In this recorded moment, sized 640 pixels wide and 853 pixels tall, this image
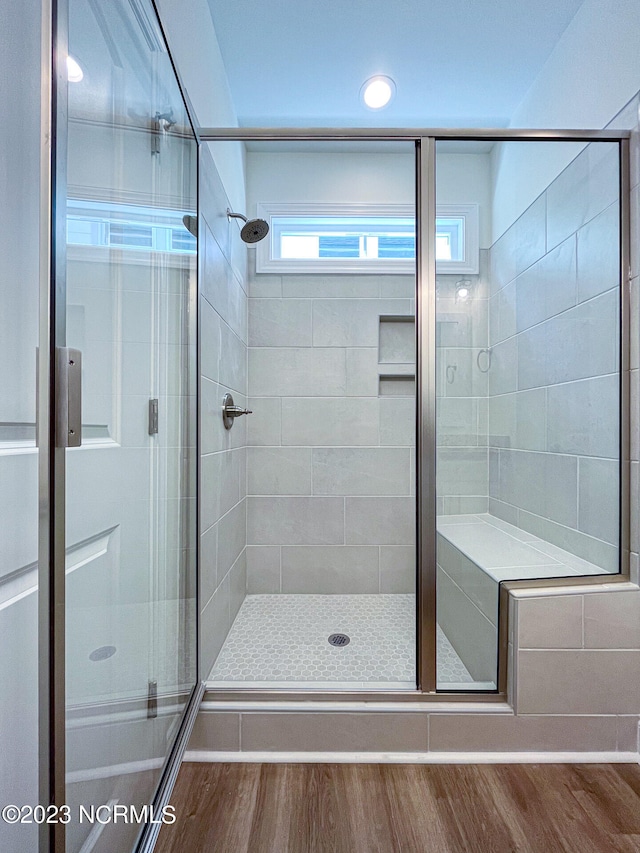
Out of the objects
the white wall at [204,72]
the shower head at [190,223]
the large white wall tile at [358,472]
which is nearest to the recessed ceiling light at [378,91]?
the white wall at [204,72]

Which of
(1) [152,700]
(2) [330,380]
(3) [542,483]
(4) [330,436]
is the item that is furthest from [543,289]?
(1) [152,700]

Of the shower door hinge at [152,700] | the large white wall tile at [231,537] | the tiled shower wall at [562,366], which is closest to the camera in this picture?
the shower door hinge at [152,700]

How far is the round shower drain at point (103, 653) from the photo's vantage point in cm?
72

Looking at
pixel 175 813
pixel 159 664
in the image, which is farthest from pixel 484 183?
pixel 175 813

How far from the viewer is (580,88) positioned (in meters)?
1.65

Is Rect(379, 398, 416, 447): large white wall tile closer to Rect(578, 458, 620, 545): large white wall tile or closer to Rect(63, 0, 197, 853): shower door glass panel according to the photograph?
Rect(578, 458, 620, 545): large white wall tile

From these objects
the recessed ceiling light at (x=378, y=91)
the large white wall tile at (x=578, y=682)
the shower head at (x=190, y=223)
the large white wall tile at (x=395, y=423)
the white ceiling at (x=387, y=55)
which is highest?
the white ceiling at (x=387, y=55)

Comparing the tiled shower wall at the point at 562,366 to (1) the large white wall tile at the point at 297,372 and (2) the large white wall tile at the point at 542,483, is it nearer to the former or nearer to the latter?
(2) the large white wall tile at the point at 542,483

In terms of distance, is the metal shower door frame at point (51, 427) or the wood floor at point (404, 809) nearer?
the metal shower door frame at point (51, 427)

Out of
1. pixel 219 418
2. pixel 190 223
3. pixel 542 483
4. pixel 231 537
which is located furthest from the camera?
pixel 231 537

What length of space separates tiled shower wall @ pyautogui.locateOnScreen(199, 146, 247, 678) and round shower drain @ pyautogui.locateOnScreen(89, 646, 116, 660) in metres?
0.65

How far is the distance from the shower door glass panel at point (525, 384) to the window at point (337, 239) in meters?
0.82

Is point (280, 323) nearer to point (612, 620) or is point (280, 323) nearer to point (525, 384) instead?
point (525, 384)

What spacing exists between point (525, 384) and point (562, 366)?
0.45 feet
